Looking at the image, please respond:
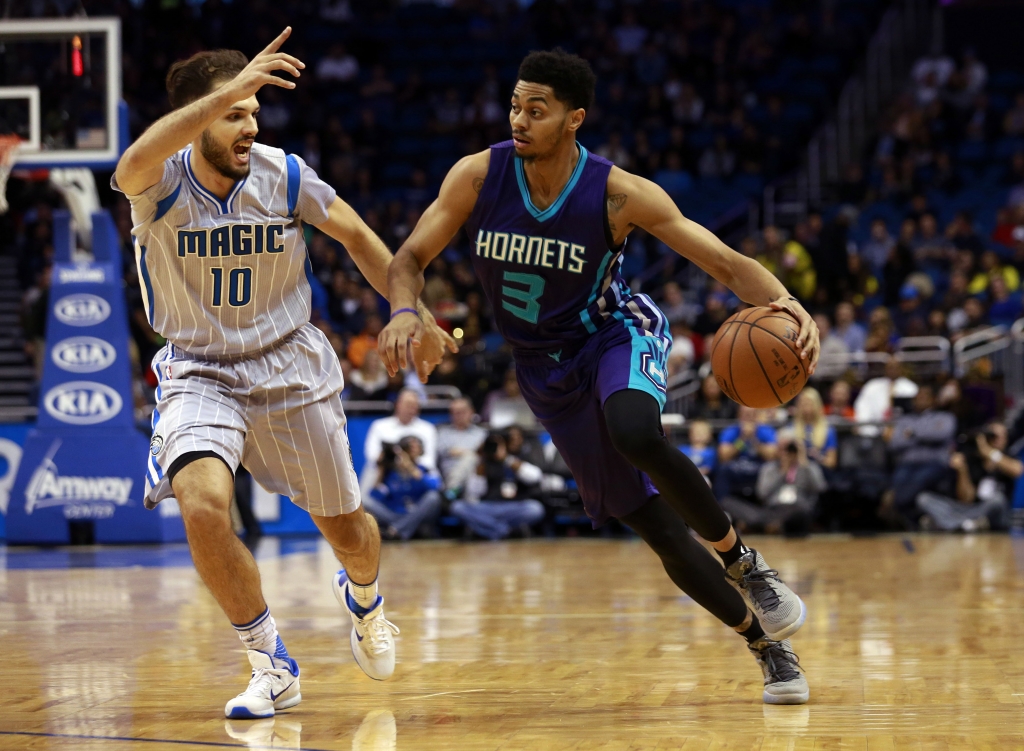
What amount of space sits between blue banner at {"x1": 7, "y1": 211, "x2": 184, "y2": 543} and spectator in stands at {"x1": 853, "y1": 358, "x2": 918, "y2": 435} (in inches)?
258

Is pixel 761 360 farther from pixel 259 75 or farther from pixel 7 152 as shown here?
pixel 7 152

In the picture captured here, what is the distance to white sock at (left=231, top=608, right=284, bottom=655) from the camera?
410cm

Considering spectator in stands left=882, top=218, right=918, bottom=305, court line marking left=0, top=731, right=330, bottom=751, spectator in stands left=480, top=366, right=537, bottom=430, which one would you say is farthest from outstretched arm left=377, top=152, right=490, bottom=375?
spectator in stands left=882, top=218, right=918, bottom=305

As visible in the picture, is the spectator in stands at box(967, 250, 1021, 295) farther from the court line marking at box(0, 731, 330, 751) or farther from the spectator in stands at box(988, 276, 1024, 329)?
the court line marking at box(0, 731, 330, 751)

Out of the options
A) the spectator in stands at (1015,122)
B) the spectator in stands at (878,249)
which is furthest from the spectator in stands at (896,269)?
the spectator in stands at (1015,122)

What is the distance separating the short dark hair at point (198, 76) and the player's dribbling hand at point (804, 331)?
6.21ft

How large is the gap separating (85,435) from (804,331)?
8714 millimetres

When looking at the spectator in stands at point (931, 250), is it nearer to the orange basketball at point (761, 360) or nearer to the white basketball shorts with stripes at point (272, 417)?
the orange basketball at point (761, 360)

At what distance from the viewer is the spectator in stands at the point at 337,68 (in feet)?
65.1

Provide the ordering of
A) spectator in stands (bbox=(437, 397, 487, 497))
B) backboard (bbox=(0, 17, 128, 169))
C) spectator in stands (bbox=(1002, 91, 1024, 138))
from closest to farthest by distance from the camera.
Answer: backboard (bbox=(0, 17, 128, 169)), spectator in stands (bbox=(437, 397, 487, 497)), spectator in stands (bbox=(1002, 91, 1024, 138))

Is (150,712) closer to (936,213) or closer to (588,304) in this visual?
Result: (588,304)

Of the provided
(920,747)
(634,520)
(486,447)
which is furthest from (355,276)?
(920,747)

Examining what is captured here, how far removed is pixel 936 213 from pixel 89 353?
10.4m

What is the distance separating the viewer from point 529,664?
4.99 m
